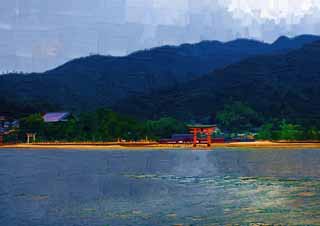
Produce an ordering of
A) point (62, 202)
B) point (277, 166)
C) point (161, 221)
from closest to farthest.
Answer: point (161, 221) < point (62, 202) < point (277, 166)

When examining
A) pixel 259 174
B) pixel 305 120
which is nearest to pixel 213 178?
pixel 259 174

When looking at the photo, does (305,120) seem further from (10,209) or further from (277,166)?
(10,209)

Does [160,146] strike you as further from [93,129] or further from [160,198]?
[160,198]

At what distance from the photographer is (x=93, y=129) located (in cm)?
17162

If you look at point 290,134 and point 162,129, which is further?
point 162,129

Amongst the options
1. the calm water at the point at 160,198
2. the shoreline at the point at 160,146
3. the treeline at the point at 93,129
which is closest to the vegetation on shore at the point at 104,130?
the treeline at the point at 93,129

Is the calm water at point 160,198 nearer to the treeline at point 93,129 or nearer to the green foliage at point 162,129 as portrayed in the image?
the treeline at point 93,129

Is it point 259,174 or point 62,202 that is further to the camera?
point 259,174

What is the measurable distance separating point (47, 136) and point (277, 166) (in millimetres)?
104206

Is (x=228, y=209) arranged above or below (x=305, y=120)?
below

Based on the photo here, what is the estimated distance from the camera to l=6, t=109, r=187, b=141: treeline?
16962cm

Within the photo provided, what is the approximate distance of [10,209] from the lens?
40.9m

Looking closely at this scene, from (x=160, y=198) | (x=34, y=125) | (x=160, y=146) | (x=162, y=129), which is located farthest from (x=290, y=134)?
(x=160, y=198)

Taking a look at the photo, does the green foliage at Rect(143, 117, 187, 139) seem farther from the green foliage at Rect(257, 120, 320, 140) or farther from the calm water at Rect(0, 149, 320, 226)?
the calm water at Rect(0, 149, 320, 226)
